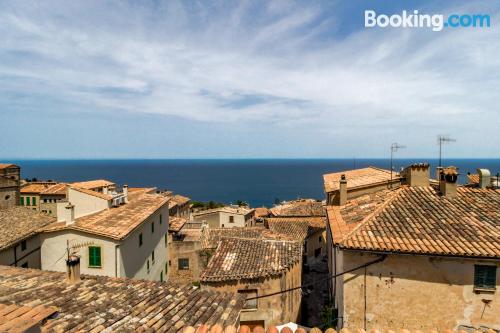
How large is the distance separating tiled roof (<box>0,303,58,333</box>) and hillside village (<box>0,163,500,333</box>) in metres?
0.02

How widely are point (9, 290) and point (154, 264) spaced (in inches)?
558

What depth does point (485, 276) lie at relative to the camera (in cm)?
1112

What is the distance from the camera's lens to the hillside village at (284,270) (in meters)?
9.95

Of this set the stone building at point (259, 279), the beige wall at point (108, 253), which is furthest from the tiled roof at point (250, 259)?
the beige wall at point (108, 253)

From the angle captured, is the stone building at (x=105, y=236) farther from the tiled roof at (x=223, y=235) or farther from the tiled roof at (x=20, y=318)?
the tiled roof at (x=20, y=318)

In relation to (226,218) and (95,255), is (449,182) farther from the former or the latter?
(226,218)

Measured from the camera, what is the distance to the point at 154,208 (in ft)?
81.1

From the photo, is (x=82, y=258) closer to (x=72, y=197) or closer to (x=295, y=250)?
(x=72, y=197)

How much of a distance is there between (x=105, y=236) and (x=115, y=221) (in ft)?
7.68

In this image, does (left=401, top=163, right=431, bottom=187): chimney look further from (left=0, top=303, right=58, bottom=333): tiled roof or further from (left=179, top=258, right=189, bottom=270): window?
(left=179, top=258, right=189, bottom=270): window

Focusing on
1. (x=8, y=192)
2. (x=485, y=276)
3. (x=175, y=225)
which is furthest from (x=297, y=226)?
(x=8, y=192)

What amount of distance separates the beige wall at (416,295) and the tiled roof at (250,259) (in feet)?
21.5

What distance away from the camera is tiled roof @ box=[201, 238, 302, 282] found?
17812mm

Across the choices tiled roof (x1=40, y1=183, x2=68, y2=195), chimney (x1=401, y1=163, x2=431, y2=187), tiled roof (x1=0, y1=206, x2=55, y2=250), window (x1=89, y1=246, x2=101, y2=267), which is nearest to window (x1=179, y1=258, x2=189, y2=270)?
tiled roof (x1=0, y1=206, x2=55, y2=250)
